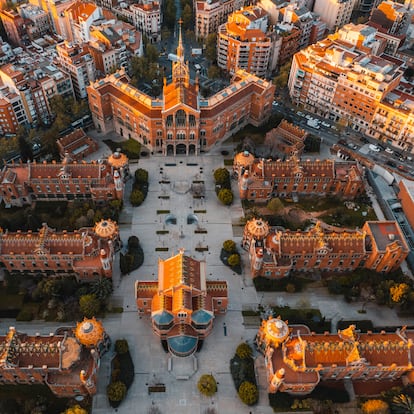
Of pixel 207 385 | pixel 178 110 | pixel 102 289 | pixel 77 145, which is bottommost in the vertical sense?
pixel 207 385

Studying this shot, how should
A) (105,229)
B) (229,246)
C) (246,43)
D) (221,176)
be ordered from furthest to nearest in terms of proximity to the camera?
1. (246,43)
2. (221,176)
3. (229,246)
4. (105,229)

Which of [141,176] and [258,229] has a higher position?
[258,229]

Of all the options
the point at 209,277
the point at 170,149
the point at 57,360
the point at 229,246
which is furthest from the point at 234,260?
the point at 170,149

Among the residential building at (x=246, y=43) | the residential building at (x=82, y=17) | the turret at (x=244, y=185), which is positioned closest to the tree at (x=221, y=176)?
the turret at (x=244, y=185)

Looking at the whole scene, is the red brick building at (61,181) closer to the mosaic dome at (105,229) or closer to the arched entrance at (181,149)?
the mosaic dome at (105,229)

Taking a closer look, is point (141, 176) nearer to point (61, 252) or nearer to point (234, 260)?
point (61, 252)

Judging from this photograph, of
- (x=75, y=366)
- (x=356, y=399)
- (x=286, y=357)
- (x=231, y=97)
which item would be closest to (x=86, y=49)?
(x=231, y=97)
